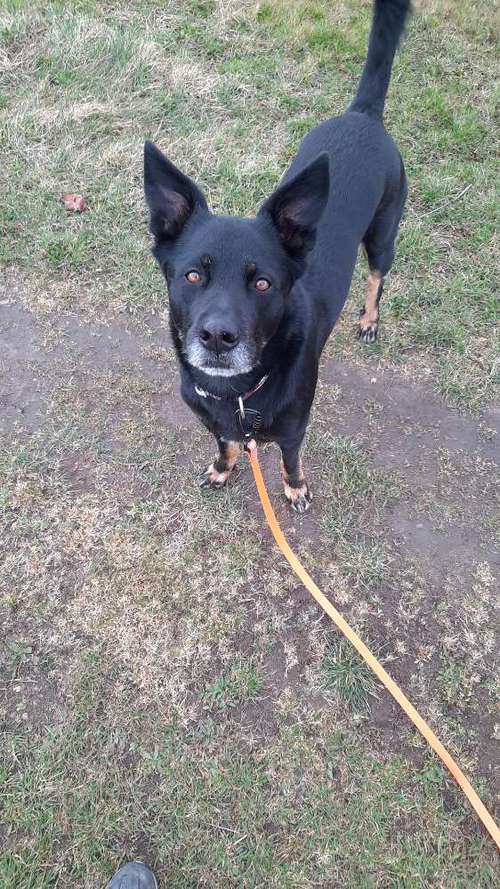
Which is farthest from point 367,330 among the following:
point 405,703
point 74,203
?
point 74,203

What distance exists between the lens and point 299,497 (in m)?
3.47

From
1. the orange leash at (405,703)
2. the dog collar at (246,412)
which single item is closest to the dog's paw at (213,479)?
the orange leash at (405,703)

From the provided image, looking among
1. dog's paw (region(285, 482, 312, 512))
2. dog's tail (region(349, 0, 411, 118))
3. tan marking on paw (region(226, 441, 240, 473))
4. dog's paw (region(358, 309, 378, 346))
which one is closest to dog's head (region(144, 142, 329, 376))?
tan marking on paw (region(226, 441, 240, 473))

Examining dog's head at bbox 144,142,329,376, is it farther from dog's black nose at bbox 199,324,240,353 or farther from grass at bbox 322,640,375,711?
grass at bbox 322,640,375,711

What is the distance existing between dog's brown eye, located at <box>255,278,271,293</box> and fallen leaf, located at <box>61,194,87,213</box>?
124 inches

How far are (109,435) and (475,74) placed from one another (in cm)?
536

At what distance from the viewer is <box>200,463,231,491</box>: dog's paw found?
3494 mm

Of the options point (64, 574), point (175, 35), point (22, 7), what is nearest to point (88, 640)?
point (64, 574)

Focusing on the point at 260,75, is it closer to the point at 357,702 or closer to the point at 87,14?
the point at 87,14

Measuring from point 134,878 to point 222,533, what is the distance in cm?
169

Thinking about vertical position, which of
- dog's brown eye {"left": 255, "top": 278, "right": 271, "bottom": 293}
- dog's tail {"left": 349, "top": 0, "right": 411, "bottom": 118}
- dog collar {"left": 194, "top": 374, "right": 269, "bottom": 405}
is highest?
dog's tail {"left": 349, "top": 0, "right": 411, "bottom": 118}

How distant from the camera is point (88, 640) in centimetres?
307

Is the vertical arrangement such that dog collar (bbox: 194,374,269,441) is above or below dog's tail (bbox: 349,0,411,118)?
below

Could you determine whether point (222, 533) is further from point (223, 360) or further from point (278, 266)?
point (278, 266)
